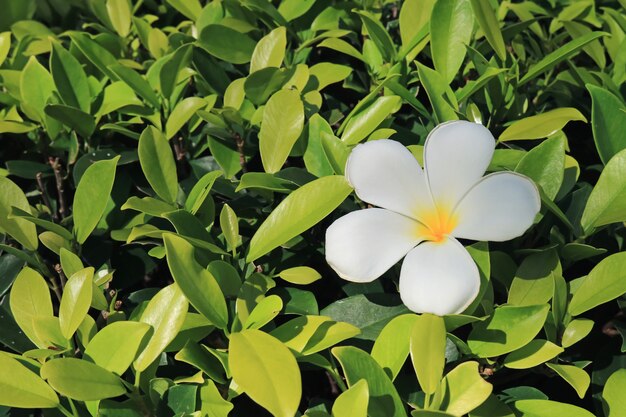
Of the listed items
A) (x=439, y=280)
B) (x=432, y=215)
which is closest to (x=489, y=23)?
(x=432, y=215)

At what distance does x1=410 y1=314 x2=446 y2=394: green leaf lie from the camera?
70cm

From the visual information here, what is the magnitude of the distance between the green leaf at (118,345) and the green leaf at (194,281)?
0.06m

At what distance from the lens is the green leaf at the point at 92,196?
0.92 meters

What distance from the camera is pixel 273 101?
95cm

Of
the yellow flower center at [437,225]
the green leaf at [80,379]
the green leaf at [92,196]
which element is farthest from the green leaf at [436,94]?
the green leaf at [80,379]

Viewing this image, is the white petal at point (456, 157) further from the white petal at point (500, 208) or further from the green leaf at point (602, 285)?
the green leaf at point (602, 285)

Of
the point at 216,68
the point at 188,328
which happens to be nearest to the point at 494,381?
the point at 188,328

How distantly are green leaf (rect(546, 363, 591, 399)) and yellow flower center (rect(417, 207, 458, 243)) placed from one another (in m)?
→ 0.18

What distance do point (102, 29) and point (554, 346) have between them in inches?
40.9

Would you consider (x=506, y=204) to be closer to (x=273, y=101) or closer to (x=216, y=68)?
(x=273, y=101)

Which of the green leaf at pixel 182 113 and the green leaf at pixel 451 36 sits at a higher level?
the green leaf at pixel 451 36

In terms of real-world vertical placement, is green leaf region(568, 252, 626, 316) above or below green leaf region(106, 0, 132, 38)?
below

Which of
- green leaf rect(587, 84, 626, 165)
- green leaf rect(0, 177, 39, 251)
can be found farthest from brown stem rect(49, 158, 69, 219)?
green leaf rect(587, 84, 626, 165)

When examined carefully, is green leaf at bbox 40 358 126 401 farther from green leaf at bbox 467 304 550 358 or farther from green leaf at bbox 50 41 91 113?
green leaf at bbox 50 41 91 113
